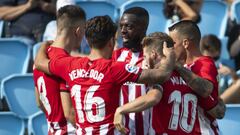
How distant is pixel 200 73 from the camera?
275 inches

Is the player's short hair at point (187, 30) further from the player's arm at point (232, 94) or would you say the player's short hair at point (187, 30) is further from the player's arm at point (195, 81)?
the player's arm at point (232, 94)

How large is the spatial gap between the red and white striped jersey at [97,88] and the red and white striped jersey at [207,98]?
0.53 meters

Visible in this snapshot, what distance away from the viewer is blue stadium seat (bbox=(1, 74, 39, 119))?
9836mm

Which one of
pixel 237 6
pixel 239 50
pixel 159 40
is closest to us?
pixel 159 40

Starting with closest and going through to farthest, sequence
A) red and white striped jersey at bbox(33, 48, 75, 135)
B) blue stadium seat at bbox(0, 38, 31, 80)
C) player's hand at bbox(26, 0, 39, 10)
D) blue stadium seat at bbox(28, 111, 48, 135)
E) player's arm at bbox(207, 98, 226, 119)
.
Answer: player's arm at bbox(207, 98, 226, 119) → red and white striped jersey at bbox(33, 48, 75, 135) → blue stadium seat at bbox(28, 111, 48, 135) → blue stadium seat at bbox(0, 38, 31, 80) → player's hand at bbox(26, 0, 39, 10)

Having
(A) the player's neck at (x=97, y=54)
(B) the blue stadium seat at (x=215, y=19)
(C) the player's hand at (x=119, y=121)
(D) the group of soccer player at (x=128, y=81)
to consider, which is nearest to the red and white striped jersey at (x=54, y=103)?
(D) the group of soccer player at (x=128, y=81)

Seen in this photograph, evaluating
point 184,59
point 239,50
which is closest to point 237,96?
point 239,50

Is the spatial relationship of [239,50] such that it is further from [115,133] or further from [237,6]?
[115,133]

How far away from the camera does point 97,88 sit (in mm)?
6754

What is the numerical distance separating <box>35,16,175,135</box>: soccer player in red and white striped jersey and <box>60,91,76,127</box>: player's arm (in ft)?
0.74

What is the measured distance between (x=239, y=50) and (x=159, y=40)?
4.04 meters

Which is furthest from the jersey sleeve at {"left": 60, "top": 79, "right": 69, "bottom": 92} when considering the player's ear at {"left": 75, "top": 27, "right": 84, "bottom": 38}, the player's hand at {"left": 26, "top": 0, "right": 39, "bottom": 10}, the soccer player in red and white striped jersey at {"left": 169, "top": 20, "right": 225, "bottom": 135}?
the player's hand at {"left": 26, "top": 0, "right": 39, "bottom": 10}

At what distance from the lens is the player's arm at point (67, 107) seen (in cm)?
712

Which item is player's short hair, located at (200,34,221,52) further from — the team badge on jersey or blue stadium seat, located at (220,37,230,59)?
the team badge on jersey
